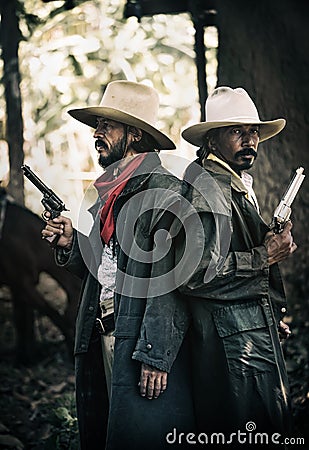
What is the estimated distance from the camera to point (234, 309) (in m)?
3.79

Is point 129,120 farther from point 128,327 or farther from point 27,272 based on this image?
point 27,272

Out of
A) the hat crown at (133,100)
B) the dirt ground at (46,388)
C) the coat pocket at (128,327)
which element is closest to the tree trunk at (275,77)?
the dirt ground at (46,388)

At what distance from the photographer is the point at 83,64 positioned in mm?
7695

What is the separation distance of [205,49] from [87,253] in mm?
2919

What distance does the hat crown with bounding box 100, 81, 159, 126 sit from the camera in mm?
4211

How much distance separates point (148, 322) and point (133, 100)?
1.07m

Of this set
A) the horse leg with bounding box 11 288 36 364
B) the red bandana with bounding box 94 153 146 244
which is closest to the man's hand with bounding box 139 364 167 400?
the red bandana with bounding box 94 153 146 244

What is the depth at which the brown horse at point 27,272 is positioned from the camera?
7207mm

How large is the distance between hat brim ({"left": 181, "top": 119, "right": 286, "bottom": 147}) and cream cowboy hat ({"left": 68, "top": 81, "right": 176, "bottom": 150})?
0.40 ft

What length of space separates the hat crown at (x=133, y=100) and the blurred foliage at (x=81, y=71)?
2929 millimetres

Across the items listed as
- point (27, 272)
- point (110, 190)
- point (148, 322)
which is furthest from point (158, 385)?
point (27, 272)

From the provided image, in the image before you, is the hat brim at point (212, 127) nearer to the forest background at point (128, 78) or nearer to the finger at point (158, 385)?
the finger at point (158, 385)

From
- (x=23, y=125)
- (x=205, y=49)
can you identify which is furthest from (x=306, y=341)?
(x=23, y=125)

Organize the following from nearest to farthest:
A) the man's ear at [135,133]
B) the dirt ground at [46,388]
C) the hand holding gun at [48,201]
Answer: the hand holding gun at [48,201] < the man's ear at [135,133] < the dirt ground at [46,388]
